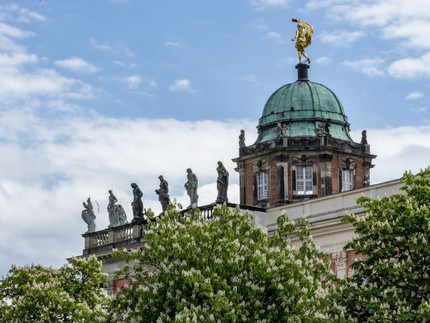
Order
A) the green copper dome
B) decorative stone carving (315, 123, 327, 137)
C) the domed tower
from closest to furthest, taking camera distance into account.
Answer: the domed tower
decorative stone carving (315, 123, 327, 137)
the green copper dome

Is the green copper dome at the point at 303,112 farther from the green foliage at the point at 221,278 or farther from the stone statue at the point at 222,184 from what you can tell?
the green foliage at the point at 221,278

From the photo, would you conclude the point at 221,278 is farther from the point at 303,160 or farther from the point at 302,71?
the point at 302,71

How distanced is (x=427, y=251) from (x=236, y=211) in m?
7.80

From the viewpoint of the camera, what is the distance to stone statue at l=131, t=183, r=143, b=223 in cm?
6088

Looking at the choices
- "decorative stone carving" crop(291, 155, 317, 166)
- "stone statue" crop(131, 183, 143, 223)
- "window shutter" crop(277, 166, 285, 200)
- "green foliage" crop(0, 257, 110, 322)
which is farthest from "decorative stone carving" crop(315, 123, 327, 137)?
"green foliage" crop(0, 257, 110, 322)

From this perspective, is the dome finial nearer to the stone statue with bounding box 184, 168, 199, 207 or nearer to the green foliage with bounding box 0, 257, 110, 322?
the stone statue with bounding box 184, 168, 199, 207

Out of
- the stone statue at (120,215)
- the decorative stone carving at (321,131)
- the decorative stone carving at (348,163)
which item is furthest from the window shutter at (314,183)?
the stone statue at (120,215)

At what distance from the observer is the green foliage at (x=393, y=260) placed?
3072 cm

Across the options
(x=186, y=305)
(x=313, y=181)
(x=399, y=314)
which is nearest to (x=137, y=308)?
(x=186, y=305)

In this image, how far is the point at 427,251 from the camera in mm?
31234

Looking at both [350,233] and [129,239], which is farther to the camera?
[129,239]

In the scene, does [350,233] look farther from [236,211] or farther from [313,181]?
[313,181]

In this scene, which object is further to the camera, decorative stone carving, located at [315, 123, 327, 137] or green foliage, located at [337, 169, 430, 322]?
decorative stone carving, located at [315, 123, 327, 137]

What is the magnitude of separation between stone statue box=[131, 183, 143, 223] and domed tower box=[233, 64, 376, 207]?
6.59 meters
